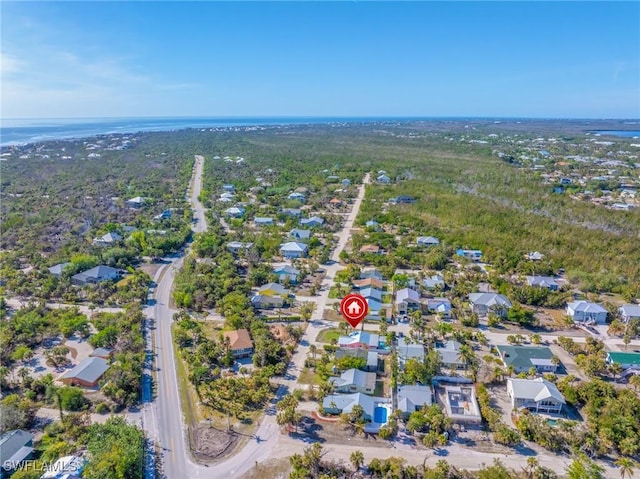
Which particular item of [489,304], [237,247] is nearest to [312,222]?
[237,247]

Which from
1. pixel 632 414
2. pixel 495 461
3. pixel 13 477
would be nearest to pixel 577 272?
pixel 632 414

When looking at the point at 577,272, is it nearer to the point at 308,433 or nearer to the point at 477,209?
the point at 477,209

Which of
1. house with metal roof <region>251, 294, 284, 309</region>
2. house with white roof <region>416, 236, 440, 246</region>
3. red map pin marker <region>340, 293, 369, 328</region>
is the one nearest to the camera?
red map pin marker <region>340, 293, 369, 328</region>

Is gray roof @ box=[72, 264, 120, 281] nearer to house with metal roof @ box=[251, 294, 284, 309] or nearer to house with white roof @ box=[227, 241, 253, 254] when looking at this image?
house with white roof @ box=[227, 241, 253, 254]

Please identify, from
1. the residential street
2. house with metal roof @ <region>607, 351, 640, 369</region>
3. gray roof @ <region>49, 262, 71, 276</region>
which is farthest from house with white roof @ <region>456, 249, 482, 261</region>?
gray roof @ <region>49, 262, 71, 276</region>

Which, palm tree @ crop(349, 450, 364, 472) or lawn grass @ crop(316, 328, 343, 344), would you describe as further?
lawn grass @ crop(316, 328, 343, 344)
